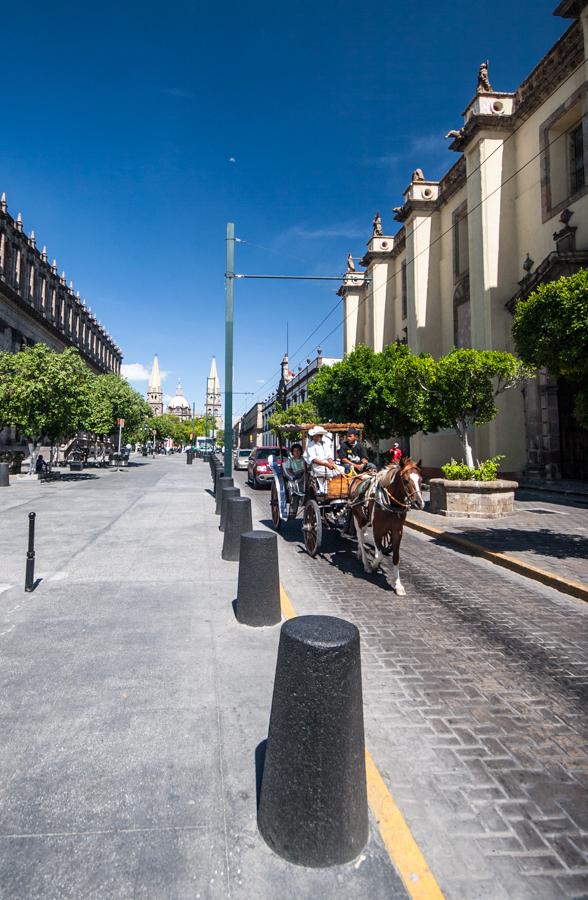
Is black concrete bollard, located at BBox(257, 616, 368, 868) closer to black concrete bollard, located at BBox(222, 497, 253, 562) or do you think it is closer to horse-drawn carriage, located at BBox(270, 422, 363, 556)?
black concrete bollard, located at BBox(222, 497, 253, 562)

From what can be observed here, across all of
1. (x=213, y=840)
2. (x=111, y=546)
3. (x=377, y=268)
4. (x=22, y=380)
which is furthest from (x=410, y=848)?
(x=377, y=268)

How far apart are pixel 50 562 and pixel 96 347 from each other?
252 feet

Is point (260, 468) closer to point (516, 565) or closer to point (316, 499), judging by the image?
point (316, 499)

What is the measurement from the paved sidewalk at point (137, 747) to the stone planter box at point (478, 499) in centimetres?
830

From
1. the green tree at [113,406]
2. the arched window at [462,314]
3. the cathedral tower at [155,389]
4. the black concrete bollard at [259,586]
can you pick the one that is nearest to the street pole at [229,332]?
the black concrete bollard at [259,586]

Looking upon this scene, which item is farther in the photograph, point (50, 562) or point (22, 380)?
point (22, 380)

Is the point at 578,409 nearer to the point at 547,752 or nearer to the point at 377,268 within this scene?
the point at 547,752

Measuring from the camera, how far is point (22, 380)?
23703 millimetres

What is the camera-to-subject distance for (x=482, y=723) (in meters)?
3.58

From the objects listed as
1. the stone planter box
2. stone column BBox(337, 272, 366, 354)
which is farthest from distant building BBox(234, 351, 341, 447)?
the stone planter box

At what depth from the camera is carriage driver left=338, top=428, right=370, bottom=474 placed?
967 cm

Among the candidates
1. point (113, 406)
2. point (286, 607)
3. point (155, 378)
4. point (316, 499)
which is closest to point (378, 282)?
point (113, 406)

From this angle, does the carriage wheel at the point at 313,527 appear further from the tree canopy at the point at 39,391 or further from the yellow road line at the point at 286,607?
the tree canopy at the point at 39,391

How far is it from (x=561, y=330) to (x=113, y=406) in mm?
41307
